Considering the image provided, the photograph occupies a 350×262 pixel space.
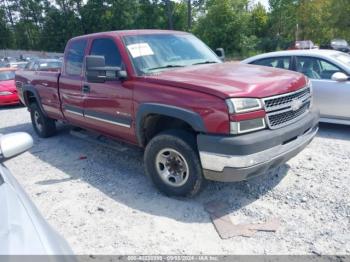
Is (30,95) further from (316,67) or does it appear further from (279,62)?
(316,67)

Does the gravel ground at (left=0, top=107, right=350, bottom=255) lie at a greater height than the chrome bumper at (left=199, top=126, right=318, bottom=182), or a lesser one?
lesser

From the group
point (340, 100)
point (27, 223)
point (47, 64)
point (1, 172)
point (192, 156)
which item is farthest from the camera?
point (47, 64)

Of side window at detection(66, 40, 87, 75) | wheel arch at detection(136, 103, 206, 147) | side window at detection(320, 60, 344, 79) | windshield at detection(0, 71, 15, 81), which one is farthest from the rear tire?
windshield at detection(0, 71, 15, 81)

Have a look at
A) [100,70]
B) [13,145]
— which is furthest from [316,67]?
[13,145]

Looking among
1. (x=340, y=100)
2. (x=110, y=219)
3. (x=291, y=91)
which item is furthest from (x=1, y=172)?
(x=340, y=100)

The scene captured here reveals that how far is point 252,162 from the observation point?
321 cm

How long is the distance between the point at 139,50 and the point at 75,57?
5.41 ft

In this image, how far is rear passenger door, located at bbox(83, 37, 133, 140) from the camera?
4.22 m

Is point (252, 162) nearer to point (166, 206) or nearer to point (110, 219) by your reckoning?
point (166, 206)

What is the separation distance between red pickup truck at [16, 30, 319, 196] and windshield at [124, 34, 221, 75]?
1cm

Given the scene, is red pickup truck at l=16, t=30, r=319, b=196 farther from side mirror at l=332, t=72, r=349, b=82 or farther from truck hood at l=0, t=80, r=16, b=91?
truck hood at l=0, t=80, r=16, b=91

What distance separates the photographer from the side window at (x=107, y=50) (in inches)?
174

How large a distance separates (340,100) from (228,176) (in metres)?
3.66

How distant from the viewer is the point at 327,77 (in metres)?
6.17
